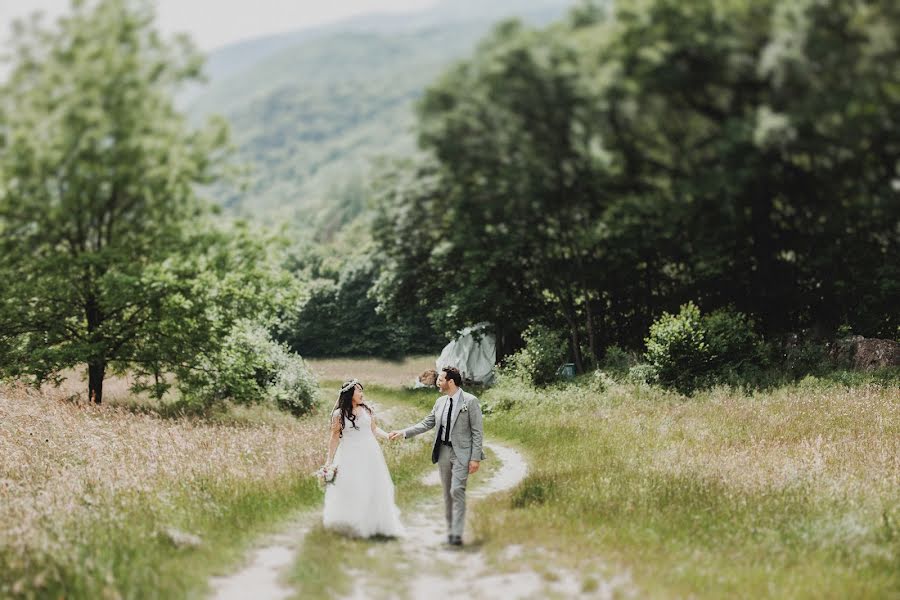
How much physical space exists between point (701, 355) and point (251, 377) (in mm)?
13787

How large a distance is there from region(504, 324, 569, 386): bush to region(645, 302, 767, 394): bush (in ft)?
10.6

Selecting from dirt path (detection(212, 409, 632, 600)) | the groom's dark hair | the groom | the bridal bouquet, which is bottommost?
dirt path (detection(212, 409, 632, 600))

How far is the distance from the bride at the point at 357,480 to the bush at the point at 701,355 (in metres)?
10.6

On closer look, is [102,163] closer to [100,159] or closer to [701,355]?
[100,159]

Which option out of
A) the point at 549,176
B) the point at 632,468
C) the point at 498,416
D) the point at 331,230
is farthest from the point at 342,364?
the point at 549,176

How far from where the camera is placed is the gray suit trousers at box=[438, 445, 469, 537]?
308 inches

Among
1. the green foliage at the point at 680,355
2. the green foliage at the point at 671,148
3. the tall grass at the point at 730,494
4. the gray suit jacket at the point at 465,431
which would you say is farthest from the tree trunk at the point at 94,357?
the green foliage at the point at 680,355

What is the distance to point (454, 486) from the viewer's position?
7949 millimetres

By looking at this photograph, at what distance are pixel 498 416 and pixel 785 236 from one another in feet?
48.2

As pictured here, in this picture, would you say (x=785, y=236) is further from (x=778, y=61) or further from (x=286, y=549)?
(x=286, y=549)

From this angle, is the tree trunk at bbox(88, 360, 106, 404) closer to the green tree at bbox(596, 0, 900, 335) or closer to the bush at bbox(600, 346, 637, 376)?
the green tree at bbox(596, 0, 900, 335)

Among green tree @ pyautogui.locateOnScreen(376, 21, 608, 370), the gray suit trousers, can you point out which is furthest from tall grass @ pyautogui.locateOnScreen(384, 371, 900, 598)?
green tree @ pyautogui.locateOnScreen(376, 21, 608, 370)

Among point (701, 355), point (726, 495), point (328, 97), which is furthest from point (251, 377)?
point (726, 495)

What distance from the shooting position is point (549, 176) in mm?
4406
